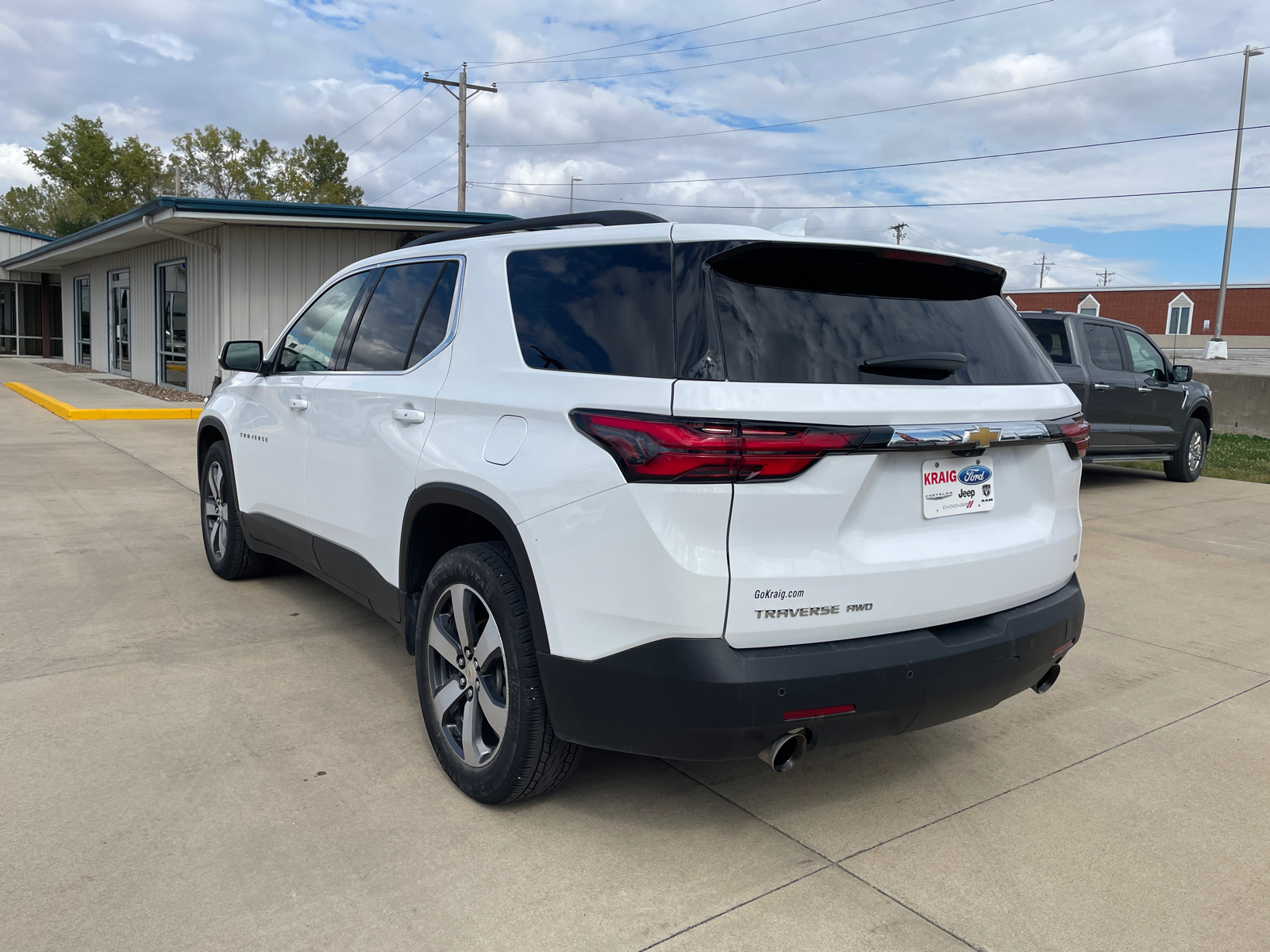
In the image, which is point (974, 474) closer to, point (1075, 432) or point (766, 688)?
point (1075, 432)

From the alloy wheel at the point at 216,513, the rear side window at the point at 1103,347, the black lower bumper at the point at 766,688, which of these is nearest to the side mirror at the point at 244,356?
the alloy wheel at the point at 216,513

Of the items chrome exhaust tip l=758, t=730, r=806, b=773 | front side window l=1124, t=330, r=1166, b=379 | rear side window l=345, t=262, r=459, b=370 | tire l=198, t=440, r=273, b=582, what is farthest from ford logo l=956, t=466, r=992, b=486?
front side window l=1124, t=330, r=1166, b=379

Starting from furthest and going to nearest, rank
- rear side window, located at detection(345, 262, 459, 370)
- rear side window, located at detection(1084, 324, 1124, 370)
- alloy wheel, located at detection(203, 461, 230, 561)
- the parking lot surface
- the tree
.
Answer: the tree, rear side window, located at detection(1084, 324, 1124, 370), alloy wheel, located at detection(203, 461, 230, 561), rear side window, located at detection(345, 262, 459, 370), the parking lot surface

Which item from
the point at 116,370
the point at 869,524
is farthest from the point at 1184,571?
the point at 116,370

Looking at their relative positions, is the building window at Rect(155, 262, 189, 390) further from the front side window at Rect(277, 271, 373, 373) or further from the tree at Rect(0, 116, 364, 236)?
the tree at Rect(0, 116, 364, 236)

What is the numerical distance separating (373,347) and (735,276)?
1.92m

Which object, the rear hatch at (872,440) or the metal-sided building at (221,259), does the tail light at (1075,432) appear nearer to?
the rear hatch at (872,440)

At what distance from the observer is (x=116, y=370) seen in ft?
84.4

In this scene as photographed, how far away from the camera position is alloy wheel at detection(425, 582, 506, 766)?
309 cm

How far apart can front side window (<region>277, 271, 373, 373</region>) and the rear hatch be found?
88.8 inches

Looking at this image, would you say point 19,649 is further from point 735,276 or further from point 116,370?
point 116,370

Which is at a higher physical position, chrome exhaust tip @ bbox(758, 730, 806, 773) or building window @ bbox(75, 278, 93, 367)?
building window @ bbox(75, 278, 93, 367)

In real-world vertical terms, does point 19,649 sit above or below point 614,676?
below

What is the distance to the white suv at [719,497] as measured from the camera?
2502 millimetres
